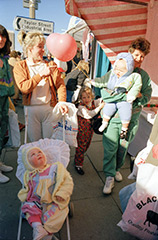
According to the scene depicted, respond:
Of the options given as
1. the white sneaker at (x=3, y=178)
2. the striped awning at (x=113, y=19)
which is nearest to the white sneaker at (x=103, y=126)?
the white sneaker at (x=3, y=178)

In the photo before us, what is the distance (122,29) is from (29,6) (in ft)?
11.3

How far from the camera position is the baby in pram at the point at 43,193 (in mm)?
1657

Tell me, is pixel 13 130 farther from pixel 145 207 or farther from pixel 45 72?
pixel 145 207

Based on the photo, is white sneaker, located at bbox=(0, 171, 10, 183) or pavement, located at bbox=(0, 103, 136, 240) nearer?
pavement, located at bbox=(0, 103, 136, 240)

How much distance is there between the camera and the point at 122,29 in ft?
11.0

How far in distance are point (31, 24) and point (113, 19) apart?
2461mm

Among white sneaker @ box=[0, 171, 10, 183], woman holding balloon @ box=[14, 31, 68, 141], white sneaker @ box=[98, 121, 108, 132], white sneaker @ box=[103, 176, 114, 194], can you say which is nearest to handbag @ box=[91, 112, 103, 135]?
white sneaker @ box=[98, 121, 108, 132]

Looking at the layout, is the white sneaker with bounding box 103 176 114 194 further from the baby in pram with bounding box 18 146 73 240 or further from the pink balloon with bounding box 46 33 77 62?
the pink balloon with bounding box 46 33 77 62

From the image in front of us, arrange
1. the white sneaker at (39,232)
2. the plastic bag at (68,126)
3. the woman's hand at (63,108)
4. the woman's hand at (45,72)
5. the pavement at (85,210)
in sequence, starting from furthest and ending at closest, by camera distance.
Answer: the plastic bag at (68,126)
the woman's hand at (63,108)
the woman's hand at (45,72)
the pavement at (85,210)
the white sneaker at (39,232)

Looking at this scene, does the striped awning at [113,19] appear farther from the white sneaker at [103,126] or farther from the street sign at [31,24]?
the street sign at [31,24]

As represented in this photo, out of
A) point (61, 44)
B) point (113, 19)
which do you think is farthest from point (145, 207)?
point (113, 19)

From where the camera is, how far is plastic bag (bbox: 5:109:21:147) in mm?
2659

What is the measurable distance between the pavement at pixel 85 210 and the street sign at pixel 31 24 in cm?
349

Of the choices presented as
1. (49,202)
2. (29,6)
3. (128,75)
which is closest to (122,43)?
(128,75)
